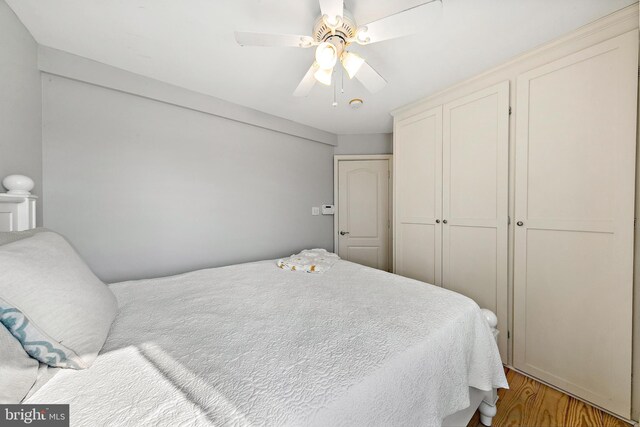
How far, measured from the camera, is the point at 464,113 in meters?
2.05

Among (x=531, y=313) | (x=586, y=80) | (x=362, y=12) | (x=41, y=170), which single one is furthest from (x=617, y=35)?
(x=41, y=170)

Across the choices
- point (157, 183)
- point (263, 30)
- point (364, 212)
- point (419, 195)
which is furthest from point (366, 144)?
point (157, 183)

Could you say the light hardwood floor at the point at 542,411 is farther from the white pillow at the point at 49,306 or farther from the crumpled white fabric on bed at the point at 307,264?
the white pillow at the point at 49,306

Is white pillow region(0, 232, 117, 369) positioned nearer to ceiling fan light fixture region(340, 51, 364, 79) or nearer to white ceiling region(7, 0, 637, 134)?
white ceiling region(7, 0, 637, 134)

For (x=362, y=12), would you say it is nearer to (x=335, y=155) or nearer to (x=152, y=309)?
(x=152, y=309)

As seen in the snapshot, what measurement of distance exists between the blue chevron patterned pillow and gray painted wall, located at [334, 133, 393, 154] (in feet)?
10.7

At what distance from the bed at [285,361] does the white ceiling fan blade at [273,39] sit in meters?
1.39

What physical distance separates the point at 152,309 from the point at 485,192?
7.91ft

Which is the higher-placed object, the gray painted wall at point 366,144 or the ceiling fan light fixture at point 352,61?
the gray painted wall at point 366,144

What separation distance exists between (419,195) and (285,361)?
2.12 m

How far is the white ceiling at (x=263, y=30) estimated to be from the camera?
129cm

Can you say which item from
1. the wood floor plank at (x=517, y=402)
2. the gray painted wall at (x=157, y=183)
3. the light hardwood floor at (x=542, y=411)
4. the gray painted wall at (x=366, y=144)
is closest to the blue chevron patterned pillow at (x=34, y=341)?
the gray painted wall at (x=157, y=183)

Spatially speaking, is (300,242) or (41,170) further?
(300,242)

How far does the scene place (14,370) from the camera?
559mm
